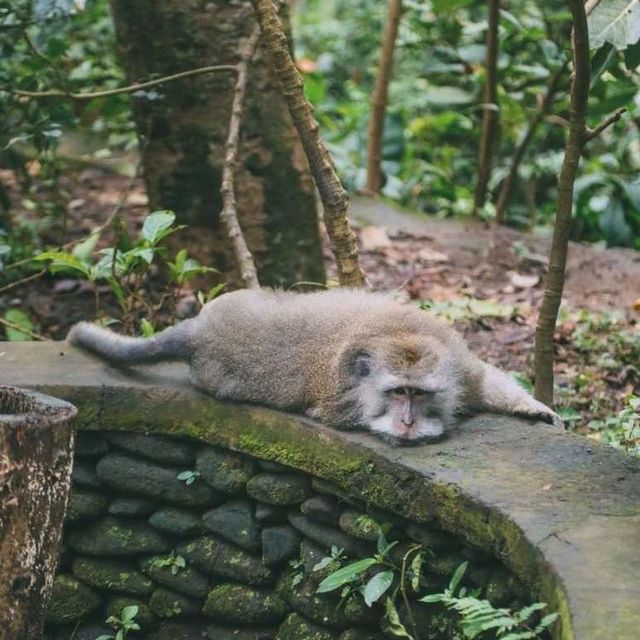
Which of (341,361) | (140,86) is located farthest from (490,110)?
(341,361)

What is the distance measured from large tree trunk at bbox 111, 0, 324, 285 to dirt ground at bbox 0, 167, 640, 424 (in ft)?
1.25

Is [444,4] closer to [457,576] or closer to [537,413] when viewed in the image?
[537,413]

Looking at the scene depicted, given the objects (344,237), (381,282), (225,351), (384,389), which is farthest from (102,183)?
(384,389)

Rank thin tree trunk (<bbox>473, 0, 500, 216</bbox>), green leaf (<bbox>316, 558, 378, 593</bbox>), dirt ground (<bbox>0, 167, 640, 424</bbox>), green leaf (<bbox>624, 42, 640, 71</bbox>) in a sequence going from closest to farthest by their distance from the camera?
A: green leaf (<bbox>316, 558, 378, 593</bbox>)
green leaf (<bbox>624, 42, 640, 71</bbox>)
dirt ground (<bbox>0, 167, 640, 424</bbox>)
thin tree trunk (<bbox>473, 0, 500, 216</bbox>)

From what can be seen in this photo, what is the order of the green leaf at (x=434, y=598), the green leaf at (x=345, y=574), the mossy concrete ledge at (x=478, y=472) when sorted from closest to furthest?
the mossy concrete ledge at (x=478, y=472) < the green leaf at (x=434, y=598) < the green leaf at (x=345, y=574)

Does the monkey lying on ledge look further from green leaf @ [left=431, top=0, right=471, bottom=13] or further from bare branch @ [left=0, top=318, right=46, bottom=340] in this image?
green leaf @ [left=431, top=0, right=471, bottom=13]

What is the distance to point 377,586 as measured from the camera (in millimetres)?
3721

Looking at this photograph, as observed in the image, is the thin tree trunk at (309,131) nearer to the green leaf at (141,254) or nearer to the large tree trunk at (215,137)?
the green leaf at (141,254)

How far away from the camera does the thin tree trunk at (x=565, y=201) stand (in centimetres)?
Result: 396

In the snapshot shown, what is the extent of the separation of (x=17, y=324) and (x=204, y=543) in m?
2.36

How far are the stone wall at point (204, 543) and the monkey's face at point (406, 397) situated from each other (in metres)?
0.28

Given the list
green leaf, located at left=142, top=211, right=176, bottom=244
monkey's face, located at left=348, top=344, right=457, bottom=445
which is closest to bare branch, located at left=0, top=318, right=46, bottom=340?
green leaf, located at left=142, top=211, right=176, bottom=244

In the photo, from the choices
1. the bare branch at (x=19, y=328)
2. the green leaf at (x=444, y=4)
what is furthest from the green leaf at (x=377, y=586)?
the green leaf at (x=444, y=4)

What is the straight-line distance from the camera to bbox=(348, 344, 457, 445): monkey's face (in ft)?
13.1
